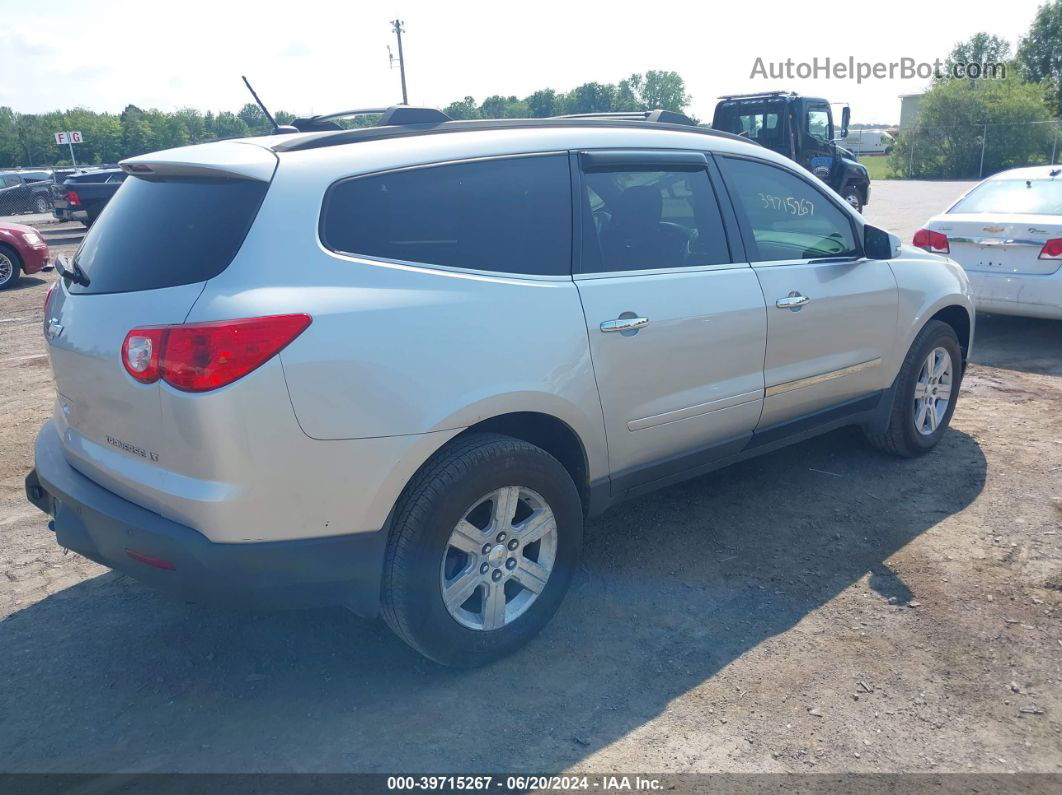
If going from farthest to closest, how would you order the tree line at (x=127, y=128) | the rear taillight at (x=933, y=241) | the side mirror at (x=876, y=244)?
the tree line at (x=127, y=128), the rear taillight at (x=933, y=241), the side mirror at (x=876, y=244)

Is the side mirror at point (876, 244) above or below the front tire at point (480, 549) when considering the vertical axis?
above

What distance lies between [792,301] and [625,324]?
1.13m

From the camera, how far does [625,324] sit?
3.45 metres

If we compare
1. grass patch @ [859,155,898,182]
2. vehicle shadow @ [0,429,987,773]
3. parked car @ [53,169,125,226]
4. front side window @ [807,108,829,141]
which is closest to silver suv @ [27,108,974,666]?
vehicle shadow @ [0,429,987,773]

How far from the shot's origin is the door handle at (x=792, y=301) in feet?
13.5

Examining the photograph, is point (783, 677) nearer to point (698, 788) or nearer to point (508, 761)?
point (698, 788)

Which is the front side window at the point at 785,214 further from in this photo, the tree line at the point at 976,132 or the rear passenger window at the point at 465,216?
the tree line at the point at 976,132

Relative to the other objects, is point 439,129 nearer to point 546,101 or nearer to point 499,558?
point 499,558

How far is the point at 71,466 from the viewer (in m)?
3.26

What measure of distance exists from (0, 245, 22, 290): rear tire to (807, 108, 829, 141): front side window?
14966mm

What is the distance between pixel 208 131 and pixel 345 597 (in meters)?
51.9

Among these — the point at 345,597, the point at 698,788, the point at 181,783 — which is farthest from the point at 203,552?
the point at 698,788

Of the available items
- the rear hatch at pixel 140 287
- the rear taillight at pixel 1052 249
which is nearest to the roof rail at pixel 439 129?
the rear hatch at pixel 140 287

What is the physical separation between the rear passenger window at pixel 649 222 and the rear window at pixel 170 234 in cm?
131
